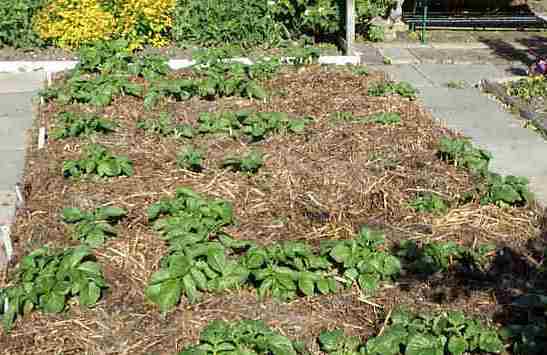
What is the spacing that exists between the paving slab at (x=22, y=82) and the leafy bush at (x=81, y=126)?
95.1 inches

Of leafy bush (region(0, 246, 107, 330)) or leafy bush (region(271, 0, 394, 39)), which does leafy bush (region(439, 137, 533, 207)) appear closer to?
leafy bush (region(0, 246, 107, 330))

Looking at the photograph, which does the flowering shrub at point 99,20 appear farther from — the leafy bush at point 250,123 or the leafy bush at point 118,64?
the leafy bush at point 250,123

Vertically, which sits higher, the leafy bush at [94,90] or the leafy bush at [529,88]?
the leafy bush at [94,90]

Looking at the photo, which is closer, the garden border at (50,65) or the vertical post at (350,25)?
the garden border at (50,65)

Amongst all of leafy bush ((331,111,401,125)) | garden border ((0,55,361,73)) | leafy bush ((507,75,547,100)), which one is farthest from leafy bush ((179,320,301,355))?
garden border ((0,55,361,73))

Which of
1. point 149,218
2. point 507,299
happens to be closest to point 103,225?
point 149,218

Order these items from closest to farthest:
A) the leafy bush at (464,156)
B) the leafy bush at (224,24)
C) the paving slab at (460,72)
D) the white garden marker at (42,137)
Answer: the leafy bush at (464,156) < the white garden marker at (42,137) < the paving slab at (460,72) < the leafy bush at (224,24)

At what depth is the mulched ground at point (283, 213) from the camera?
11.7 ft

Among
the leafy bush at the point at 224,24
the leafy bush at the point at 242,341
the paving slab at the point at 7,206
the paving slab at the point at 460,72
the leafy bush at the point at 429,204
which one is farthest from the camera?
the leafy bush at the point at 224,24

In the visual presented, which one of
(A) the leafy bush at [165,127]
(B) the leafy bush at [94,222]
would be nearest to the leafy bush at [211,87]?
(A) the leafy bush at [165,127]

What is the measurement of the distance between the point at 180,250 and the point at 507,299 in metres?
1.79

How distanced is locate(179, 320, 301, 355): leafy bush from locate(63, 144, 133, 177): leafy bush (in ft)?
6.83

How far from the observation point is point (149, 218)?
14.8 ft

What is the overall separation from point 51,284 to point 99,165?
1.66 meters
